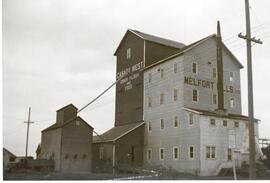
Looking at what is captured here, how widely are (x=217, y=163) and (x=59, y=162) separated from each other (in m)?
11.5

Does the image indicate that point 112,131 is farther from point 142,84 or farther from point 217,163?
point 217,163

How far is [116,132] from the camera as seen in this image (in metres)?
34.3

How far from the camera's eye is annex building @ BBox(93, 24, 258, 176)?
28203mm

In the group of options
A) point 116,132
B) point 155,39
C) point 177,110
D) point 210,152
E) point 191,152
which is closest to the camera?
point 210,152

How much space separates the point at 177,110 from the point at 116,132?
6697 millimetres

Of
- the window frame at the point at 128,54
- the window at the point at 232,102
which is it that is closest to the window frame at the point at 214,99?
the window at the point at 232,102

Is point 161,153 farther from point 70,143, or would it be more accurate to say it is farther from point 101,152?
point 70,143

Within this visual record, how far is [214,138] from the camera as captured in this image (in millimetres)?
28125

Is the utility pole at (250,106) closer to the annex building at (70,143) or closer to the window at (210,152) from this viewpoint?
the window at (210,152)

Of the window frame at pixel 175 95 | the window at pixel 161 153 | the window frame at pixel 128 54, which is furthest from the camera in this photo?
the window frame at pixel 128 54

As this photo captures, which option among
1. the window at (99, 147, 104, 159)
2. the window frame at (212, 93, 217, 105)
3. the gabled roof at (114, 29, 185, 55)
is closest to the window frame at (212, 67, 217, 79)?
the window frame at (212, 93, 217, 105)

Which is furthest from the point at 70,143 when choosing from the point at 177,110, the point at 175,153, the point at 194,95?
the point at 194,95

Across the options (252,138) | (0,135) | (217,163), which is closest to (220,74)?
(217,163)

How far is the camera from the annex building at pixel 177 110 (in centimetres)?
2820
